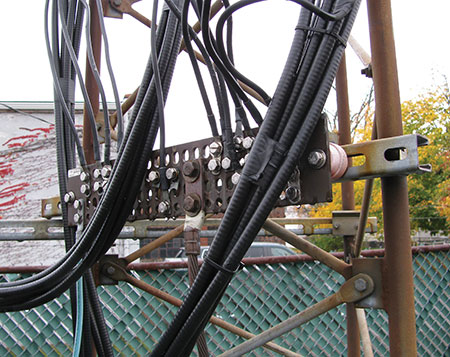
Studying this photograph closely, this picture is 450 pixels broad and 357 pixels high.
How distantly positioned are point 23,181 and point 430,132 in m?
13.3

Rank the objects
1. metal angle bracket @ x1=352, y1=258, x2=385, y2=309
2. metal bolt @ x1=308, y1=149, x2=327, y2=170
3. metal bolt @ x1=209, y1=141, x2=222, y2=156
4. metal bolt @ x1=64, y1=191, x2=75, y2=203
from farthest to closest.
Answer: metal bolt @ x1=64, y1=191, x2=75, y2=203, metal angle bracket @ x1=352, y1=258, x2=385, y2=309, metal bolt @ x1=209, y1=141, x2=222, y2=156, metal bolt @ x1=308, y1=149, x2=327, y2=170

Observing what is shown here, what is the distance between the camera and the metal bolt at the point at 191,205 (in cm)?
162

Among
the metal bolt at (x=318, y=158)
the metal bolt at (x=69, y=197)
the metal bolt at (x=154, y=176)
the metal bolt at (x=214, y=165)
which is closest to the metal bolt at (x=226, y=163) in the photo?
the metal bolt at (x=214, y=165)

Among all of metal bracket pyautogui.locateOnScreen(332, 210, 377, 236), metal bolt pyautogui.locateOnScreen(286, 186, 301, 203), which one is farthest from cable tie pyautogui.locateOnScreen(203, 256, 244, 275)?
metal bracket pyautogui.locateOnScreen(332, 210, 377, 236)

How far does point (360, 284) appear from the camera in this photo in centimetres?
176

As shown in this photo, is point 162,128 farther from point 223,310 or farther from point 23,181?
point 23,181

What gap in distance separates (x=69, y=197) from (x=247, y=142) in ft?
3.69

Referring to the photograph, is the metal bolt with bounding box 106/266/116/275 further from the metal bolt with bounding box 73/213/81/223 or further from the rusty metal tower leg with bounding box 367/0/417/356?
the rusty metal tower leg with bounding box 367/0/417/356

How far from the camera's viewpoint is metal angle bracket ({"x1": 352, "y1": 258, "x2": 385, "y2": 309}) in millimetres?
1718

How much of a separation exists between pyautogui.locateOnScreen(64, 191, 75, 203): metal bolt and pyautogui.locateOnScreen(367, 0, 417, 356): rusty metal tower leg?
4.46 feet

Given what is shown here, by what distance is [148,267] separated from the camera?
2.96 meters

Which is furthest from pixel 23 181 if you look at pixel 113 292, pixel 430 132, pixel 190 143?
pixel 430 132

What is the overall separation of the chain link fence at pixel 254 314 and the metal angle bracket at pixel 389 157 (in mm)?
1768

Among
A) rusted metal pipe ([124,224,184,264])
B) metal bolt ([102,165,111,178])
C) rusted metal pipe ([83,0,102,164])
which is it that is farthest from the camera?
rusted metal pipe ([83,0,102,164])
